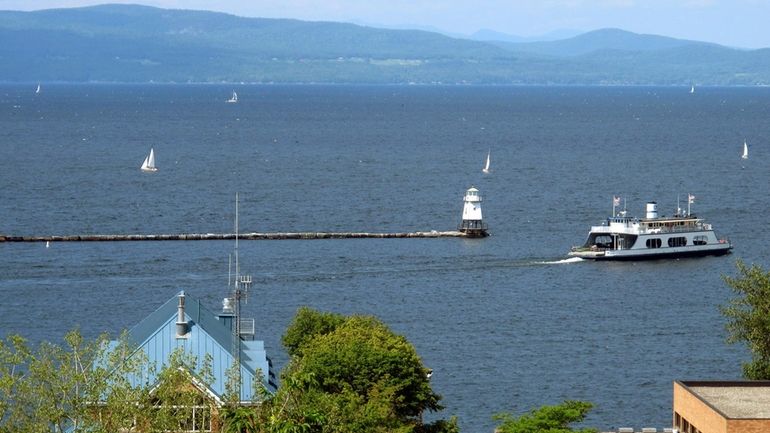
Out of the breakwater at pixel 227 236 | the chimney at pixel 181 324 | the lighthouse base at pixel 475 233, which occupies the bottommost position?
the chimney at pixel 181 324

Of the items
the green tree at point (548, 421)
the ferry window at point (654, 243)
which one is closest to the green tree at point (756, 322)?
the green tree at point (548, 421)

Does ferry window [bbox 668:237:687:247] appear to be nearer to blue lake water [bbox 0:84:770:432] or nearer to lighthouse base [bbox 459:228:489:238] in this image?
blue lake water [bbox 0:84:770:432]

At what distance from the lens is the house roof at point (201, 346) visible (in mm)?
36656

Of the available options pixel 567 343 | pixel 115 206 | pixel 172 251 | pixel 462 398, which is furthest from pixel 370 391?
pixel 115 206

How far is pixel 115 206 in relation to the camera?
122000 mm

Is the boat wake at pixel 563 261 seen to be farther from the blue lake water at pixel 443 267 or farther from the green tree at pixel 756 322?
the green tree at pixel 756 322

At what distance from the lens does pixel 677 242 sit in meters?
99.1

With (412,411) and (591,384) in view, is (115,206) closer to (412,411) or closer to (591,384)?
(591,384)

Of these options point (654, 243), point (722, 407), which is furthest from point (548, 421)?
point (654, 243)

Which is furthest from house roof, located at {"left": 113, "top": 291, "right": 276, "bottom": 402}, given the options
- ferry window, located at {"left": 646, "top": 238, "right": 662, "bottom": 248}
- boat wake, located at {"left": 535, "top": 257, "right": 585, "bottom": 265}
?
ferry window, located at {"left": 646, "top": 238, "right": 662, "bottom": 248}

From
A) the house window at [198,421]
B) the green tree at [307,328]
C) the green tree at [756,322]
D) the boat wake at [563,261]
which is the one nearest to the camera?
the house window at [198,421]

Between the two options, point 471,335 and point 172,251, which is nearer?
point 471,335

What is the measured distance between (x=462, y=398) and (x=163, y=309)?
14.9 meters

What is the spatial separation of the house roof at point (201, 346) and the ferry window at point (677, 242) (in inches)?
2390
